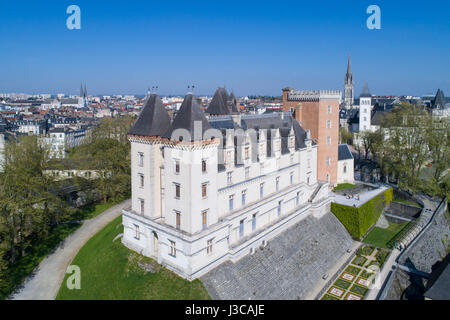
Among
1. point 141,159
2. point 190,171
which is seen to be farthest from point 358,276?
point 141,159

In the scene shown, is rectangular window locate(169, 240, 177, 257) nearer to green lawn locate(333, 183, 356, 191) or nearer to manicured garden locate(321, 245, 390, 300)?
manicured garden locate(321, 245, 390, 300)

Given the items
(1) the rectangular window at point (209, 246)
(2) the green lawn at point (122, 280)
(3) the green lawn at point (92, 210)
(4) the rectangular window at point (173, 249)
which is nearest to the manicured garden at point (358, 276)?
(1) the rectangular window at point (209, 246)

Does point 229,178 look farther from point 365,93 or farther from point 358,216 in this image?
point 365,93

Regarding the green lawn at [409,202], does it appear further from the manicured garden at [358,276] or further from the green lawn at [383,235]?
the manicured garden at [358,276]

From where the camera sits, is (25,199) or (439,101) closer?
(25,199)
